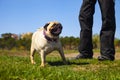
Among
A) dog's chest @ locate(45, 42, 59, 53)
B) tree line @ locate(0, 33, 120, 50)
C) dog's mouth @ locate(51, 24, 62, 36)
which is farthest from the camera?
tree line @ locate(0, 33, 120, 50)

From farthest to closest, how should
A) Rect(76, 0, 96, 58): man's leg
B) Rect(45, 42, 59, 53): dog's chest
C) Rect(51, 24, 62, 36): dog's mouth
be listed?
1. Rect(76, 0, 96, 58): man's leg
2. Rect(45, 42, 59, 53): dog's chest
3. Rect(51, 24, 62, 36): dog's mouth

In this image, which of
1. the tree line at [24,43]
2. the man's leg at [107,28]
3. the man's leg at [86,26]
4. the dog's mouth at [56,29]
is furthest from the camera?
the tree line at [24,43]

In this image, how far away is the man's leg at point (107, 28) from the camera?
8.81 metres

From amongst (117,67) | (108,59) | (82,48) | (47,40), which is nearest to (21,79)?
(47,40)

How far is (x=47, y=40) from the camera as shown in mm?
7441

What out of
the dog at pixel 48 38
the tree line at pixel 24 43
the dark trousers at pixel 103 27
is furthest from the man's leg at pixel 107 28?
the tree line at pixel 24 43

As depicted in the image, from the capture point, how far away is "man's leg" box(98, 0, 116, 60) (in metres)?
8.81

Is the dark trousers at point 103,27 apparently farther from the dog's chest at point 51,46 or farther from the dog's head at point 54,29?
the dog's head at point 54,29

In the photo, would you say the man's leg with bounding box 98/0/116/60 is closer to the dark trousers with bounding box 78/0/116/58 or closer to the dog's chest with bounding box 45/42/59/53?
the dark trousers with bounding box 78/0/116/58

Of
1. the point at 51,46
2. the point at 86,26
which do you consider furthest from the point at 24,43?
the point at 51,46

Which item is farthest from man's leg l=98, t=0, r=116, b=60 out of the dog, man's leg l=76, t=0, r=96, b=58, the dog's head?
the dog's head

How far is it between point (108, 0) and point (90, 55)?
5.77 ft

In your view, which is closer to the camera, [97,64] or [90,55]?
[97,64]

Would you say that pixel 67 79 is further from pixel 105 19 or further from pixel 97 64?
pixel 105 19
